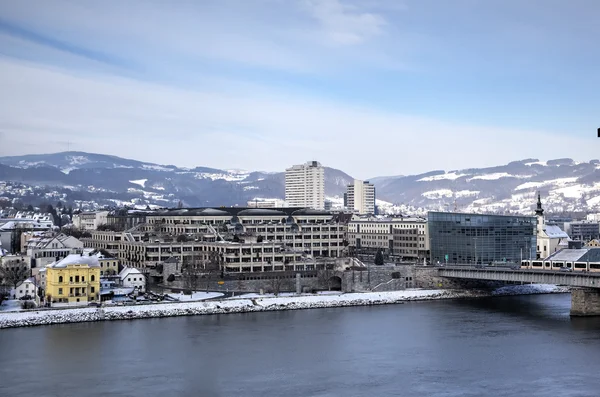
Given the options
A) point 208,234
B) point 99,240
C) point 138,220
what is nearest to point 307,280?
point 208,234

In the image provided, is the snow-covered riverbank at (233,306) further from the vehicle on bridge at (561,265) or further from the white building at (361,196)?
the white building at (361,196)

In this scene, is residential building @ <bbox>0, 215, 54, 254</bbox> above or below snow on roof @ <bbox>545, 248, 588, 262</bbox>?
above

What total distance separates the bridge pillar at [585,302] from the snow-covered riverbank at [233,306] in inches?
306

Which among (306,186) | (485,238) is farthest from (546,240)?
(306,186)

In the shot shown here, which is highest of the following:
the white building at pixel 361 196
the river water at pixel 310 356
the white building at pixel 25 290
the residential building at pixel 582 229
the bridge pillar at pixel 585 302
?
the white building at pixel 361 196

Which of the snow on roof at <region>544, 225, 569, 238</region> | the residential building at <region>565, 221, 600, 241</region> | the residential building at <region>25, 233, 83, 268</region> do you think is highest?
the residential building at <region>565, 221, 600, 241</region>

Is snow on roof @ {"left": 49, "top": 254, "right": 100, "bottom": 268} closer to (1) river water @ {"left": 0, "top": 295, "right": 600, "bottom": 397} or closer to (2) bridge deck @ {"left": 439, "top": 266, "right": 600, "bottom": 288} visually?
(1) river water @ {"left": 0, "top": 295, "right": 600, "bottom": 397}

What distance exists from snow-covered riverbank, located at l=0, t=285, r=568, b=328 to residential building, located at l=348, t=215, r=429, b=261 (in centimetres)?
1031

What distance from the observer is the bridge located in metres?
35.4

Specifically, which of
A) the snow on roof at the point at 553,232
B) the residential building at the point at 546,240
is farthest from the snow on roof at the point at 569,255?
the snow on roof at the point at 553,232

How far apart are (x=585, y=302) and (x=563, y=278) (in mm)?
2280

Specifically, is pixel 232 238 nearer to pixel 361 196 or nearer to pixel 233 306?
pixel 233 306

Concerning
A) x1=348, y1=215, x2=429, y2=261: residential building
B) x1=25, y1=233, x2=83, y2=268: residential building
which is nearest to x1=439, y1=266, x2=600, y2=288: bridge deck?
x1=348, y1=215, x2=429, y2=261: residential building

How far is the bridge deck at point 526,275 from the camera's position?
36.1m
